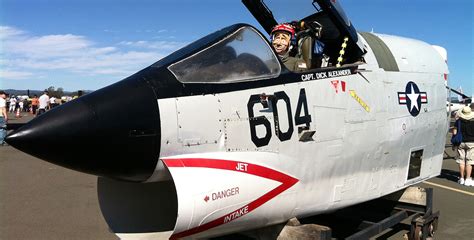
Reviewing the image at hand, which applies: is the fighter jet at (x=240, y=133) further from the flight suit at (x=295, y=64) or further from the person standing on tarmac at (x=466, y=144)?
the person standing on tarmac at (x=466, y=144)

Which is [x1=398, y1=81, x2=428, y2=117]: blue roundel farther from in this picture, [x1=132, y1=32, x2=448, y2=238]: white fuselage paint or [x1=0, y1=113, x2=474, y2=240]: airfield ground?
[x1=0, y1=113, x2=474, y2=240]: airfield ground

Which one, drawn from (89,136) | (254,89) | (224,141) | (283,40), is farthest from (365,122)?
(89,136)

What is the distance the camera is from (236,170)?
3.08 meters

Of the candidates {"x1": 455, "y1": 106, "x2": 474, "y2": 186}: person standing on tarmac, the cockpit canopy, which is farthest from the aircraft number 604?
{"x1": 455, "y1": 106, "x2": 474, "y2": 186}: person standing on tarmac

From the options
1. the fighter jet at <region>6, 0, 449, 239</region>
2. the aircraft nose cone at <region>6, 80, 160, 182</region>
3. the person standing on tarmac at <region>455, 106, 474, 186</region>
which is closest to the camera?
the aircraft nose cone at <region>6, 80, 160, 182</region>

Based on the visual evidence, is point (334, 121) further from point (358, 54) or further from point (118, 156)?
point (118, 156)

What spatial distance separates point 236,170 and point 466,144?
7497 millimetres

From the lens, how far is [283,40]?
4.35 meters

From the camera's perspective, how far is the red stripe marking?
114 inches

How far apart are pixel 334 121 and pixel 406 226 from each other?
266cm

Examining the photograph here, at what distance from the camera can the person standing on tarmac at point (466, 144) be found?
8.73m

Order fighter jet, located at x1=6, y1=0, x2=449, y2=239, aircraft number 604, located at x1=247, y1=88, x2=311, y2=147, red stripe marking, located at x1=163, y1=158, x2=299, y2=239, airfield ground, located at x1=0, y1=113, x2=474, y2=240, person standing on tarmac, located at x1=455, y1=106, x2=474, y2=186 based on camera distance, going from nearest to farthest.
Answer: fighter jet, located at x1=6, y1=0, x2=449, y2=239, red stripe marking, located at x1=163, y1=158, x2=299, y2=239, aircraft number 604, located at x1=247, y1=88, x2=311, y2=147, airfield ground, located at x1=0, y1=113, x2=474, y2=240, person standing on tarmac, located at x1=455, y1=106, x2=474, y2=186

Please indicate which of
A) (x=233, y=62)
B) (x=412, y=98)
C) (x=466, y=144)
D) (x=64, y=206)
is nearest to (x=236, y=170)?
(x=233, y=62)

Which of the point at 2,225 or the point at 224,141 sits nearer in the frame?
the point at 224,141
